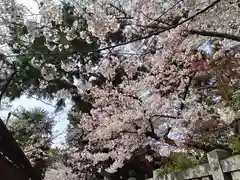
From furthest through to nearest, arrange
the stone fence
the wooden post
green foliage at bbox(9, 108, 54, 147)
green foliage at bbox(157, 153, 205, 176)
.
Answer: green foliage at bbox(9, 108, 54, 147)
green foliage at bbox(157, 153, 205, 176)
the wooden post
the stone fence

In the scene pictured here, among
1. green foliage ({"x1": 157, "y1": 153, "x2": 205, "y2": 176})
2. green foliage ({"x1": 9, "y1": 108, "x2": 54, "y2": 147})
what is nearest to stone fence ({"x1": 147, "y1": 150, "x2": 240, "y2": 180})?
green foliage ({"x1": 157, "y1": 153, "x2": 205, "y2": 176})

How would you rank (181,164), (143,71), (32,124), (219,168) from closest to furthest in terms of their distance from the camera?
1. (219,168)
2. (181,164)
3. (143,71)
4. (32,124)

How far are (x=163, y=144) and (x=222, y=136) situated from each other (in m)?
1.27

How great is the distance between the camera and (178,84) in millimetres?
7164

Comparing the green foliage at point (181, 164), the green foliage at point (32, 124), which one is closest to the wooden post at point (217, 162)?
the green foliage at point (181, 164)

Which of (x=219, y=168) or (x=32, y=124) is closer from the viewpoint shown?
(x=219, y=168)

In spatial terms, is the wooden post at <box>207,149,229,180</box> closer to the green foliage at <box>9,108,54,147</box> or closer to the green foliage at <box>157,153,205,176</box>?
the green foliage at <box>157,153,205,176</box>

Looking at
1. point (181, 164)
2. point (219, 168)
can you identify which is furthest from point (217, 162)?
point (181, 164)

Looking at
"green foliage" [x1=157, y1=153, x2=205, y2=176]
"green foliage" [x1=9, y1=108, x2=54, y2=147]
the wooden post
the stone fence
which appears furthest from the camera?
"green foliage" [x1=9, y1=108, x2=54, y2=147]

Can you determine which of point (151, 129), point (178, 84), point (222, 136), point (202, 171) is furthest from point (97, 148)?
point (202, 171)

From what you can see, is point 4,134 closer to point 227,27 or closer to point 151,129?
point 227,27

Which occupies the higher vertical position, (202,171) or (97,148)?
(97,148)

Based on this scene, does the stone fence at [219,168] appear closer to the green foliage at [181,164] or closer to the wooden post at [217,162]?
the wooden post at [217,162]

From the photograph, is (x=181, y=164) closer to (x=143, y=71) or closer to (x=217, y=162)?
(x=217, y=162)
